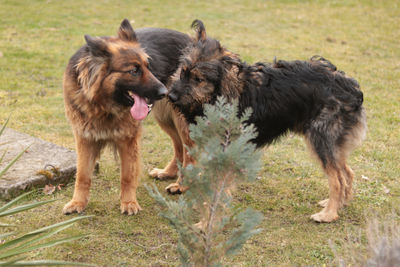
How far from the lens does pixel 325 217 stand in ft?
15.0

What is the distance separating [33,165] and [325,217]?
335 centimetres

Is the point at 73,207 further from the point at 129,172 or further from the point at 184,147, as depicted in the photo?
the point at 184,147

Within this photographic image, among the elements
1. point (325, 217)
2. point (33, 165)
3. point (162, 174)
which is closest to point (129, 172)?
point (162, 174)

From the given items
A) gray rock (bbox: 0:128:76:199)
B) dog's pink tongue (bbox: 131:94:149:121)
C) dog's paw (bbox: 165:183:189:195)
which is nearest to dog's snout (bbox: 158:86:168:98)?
dog's pink tongue (bbox: 131:94:149:121)

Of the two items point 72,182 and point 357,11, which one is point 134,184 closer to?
point 72,182

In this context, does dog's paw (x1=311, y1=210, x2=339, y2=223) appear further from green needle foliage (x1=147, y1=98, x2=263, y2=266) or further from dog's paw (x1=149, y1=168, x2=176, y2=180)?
green needle foliage (x1=147, y1=98, x2=263, y2=266)

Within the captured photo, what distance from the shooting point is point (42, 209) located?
4660 mm

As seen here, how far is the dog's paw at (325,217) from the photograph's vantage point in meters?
4.57

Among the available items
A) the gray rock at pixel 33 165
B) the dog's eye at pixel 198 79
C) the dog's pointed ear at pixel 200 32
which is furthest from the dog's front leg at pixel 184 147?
the gray rock at pixel 33 165

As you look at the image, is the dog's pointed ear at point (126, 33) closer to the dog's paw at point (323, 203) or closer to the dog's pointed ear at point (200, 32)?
the dog's pointed ear at point (200, 32)

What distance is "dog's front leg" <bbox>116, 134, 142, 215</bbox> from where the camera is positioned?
461 cm

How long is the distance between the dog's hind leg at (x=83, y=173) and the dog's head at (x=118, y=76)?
2.11 feet

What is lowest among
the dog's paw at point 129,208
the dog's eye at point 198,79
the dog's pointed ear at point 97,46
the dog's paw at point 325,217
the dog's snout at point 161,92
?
the dog's paw at point 129,208

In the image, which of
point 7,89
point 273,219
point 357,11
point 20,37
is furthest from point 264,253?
point 357,11
